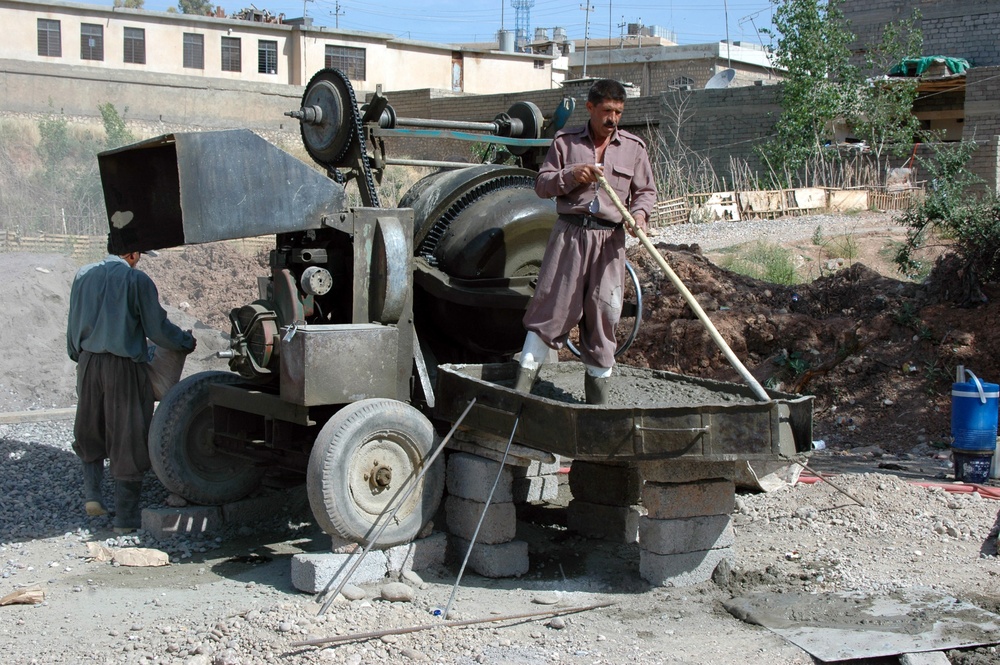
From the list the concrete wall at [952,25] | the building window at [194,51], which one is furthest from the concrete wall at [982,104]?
the building window at [194,51]

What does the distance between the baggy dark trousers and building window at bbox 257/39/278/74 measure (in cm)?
3218

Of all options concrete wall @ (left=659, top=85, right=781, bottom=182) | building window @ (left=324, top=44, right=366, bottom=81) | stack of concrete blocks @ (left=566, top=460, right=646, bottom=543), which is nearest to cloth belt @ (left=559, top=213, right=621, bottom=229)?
stack of concrete blocks @ (left=566, top=460, right=646, bottom=543)

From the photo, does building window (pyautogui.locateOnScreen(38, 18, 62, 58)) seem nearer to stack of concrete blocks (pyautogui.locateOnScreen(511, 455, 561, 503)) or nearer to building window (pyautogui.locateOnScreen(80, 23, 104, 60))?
building window (pyautogui.locateOnScreen(80, 23, 104, 60))

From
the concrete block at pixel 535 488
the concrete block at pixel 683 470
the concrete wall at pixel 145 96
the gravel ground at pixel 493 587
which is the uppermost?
the concrete wall at pixel 145 96

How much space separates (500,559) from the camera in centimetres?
562

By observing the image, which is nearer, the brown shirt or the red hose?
the brown shirt

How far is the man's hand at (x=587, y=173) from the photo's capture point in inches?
203

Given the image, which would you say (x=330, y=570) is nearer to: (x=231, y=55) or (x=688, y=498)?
(x=688, y=498)

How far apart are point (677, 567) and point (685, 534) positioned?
0.17 m

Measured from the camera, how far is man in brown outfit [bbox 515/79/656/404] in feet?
17.6

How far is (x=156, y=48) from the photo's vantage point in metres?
35.9

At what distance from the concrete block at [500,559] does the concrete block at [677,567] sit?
0.63m

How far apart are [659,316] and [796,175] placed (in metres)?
13.1

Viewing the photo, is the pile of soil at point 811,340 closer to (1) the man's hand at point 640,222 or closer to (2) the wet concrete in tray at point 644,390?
(2) the wet concrete in tray at point 644,390
